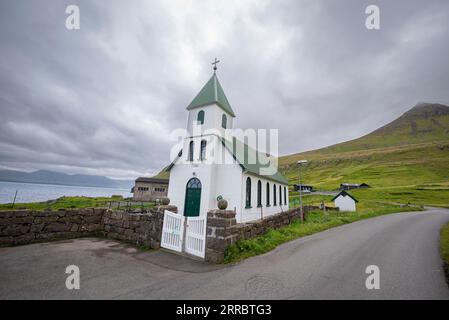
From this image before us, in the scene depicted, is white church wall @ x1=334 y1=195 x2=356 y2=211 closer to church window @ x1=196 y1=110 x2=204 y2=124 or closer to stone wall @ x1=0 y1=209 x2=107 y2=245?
church window @ x1=196 y1=110 x2=204 y2=124

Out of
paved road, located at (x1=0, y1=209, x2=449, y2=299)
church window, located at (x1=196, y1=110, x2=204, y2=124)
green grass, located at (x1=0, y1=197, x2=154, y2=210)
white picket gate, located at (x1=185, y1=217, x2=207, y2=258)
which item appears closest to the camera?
paved road, located at (x1=0, y1=209, x2=449, y2=299)

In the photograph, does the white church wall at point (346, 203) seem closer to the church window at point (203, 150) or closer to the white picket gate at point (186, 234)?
the church window at point (203, 150)

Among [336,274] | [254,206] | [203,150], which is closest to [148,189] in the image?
[203,150]

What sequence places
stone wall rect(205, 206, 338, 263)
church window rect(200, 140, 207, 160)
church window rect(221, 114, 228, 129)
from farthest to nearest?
church window rect(221, 114, 228, 129) → church window rect(200, 140, 207, 160) → stone wall rect(205, 206, 338, 263)

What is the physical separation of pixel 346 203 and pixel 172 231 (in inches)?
1603

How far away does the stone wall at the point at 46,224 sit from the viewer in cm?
721

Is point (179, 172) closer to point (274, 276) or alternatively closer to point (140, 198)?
point (274, 276)

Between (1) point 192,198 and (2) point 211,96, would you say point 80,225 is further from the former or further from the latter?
(2) point 211,96

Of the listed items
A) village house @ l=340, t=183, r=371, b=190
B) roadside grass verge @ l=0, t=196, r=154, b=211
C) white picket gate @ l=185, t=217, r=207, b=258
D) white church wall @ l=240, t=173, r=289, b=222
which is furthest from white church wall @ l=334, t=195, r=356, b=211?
village house @ l=340, t=183, r=371, b=190

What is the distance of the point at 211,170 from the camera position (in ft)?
51.5

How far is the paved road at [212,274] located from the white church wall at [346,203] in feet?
110

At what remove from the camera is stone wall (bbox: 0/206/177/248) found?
7.32 meters

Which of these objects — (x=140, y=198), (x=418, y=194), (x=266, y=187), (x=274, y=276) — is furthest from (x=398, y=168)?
(x=274, y=276)

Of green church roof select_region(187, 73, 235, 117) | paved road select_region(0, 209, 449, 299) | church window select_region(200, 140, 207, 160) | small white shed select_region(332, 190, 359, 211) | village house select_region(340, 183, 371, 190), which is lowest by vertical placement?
paved road select_region(0, 209, 449, 299)
